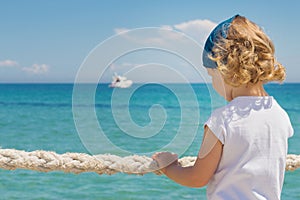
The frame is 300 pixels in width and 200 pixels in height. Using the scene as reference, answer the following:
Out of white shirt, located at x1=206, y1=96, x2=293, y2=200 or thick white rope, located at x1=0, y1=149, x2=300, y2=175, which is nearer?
white shirt, located at x1=206, y1=96, x2=293, y2=200

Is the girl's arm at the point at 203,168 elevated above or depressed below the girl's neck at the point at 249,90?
below

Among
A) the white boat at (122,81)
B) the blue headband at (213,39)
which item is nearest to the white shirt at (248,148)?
the blue headband at (213,39)

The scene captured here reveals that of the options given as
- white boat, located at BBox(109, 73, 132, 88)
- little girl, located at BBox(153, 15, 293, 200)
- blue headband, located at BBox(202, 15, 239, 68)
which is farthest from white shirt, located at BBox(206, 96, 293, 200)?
white boat, located at BBox(109, 73, 132, 88)

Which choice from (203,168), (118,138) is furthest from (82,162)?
(203,168)

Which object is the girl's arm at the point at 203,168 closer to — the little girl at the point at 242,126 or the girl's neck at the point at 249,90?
the little girl at the point at 242,126

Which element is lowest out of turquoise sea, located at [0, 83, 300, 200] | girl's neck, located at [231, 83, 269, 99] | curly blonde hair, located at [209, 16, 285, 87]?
turquoise sea, located at [0, 83, 300, 200]

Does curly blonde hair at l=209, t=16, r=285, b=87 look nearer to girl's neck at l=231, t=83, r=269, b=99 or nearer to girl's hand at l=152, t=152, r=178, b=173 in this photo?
girl's neck at l=231, t=83, r=269, b=99

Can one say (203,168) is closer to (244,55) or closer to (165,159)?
(165,159)

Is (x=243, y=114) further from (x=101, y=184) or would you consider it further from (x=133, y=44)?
(x=101, y=184)

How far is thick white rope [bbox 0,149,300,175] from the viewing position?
1254mm

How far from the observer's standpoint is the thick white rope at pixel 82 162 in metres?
1.25

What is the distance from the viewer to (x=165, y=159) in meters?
1.21

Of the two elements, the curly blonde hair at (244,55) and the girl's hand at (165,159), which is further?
the girl's hand at (165,159)

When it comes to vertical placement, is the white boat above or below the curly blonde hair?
below
